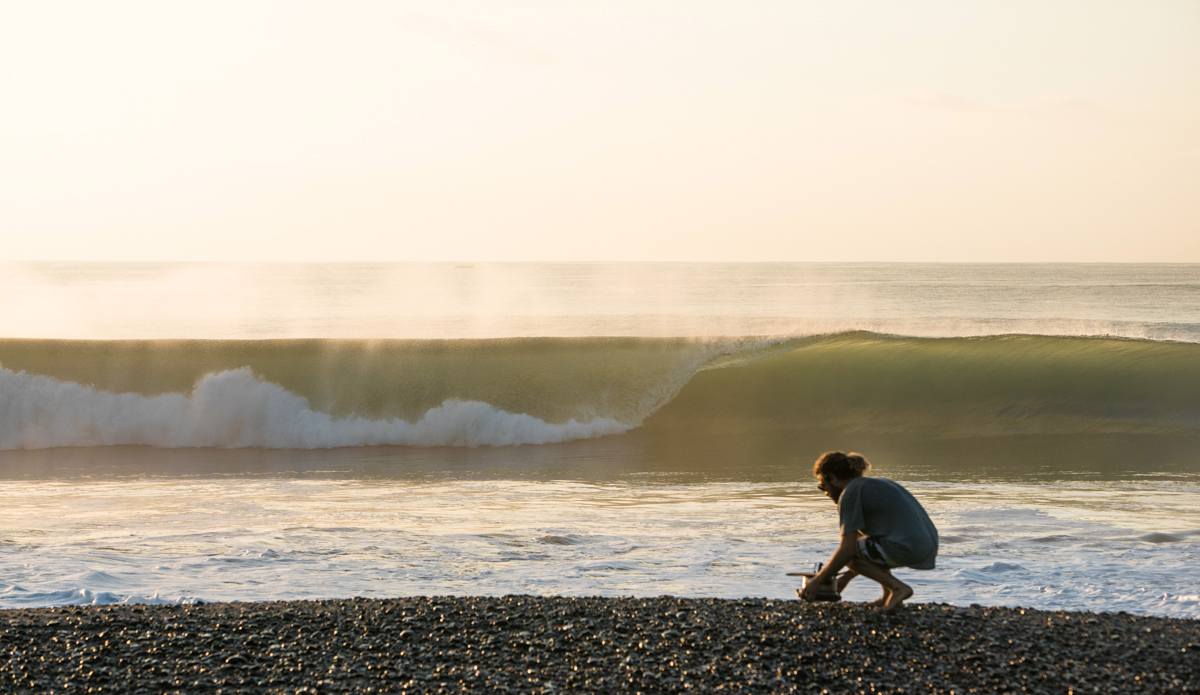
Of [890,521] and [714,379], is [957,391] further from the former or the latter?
[890,521]

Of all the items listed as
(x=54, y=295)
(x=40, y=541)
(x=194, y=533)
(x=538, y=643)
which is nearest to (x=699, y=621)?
(x=538, y=643)

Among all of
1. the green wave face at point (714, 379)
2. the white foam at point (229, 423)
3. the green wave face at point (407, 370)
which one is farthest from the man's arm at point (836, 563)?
the green wave face at point (407, 370)

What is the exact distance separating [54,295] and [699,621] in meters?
54.1

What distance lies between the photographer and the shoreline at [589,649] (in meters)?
3.69

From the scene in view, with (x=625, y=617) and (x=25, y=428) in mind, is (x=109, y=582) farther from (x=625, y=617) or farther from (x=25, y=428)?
(x=25, y=428)

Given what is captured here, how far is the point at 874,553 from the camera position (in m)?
4.46

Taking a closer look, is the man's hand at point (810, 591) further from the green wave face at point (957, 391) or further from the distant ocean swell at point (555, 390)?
the green wave face at point (957, 391)

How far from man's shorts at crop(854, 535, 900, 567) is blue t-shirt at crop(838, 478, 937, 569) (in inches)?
0.7

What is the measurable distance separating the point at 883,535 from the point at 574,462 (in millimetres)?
7530

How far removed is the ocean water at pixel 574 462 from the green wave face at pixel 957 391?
0.20 feet

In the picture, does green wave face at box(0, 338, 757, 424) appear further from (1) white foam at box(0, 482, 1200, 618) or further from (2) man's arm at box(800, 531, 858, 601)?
(2) man's arm at box(800, 531, 858, 601)

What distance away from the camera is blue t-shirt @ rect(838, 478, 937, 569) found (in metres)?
4.41

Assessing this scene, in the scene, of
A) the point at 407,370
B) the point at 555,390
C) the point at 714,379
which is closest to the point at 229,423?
the point at 407,370

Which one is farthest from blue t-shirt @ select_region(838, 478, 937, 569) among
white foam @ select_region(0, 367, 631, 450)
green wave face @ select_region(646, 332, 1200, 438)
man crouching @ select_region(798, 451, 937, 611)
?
green wave face @ select_region(646, 332, 1200, 438)
